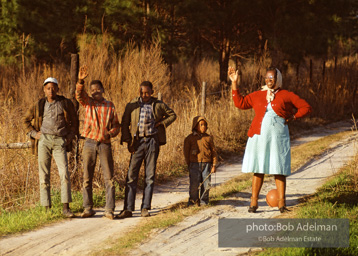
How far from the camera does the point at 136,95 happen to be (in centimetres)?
1271

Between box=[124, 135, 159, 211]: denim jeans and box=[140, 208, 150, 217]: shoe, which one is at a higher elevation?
box=[124, 135, 159, 211]: denim jeans

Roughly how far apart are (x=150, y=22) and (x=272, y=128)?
11551 mm

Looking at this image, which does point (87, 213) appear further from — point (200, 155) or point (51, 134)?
point (200, 155)

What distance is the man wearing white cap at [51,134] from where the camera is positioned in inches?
295

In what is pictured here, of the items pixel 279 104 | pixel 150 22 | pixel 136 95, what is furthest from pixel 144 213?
pixel 150 22

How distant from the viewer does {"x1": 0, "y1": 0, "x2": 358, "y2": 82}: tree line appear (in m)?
18.0

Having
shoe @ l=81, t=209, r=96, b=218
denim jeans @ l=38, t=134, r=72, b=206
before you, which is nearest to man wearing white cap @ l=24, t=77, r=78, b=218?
denim jeans @ l=38, t=134, r=72, b=206

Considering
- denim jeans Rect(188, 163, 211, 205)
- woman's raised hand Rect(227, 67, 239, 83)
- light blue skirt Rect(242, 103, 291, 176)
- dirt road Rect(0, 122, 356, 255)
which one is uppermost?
woman's raised hand Rect(227, 67, 239, 83)

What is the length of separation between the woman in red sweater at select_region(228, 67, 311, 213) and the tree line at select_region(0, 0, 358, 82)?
9.47m

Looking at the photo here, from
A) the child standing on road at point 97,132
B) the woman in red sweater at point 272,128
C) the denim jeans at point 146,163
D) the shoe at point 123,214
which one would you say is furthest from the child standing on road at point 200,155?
the child standing on road at point 97,132

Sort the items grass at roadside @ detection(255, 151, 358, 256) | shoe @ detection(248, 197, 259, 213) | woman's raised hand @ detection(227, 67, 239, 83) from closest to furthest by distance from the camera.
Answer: grass at roadside @ detection(255, 151, 358, 256)
woman's raised hand @ detection(227, 67, 239, 83)
shoe @ detection(248, 197, 259, 213)

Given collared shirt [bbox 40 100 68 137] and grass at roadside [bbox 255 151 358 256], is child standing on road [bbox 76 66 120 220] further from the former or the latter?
grass at roadside [bbox 255 151 358 256]

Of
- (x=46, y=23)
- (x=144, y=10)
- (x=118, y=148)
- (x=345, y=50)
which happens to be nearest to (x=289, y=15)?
(x=144, y=10)

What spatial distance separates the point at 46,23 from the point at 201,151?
12.1 meters
